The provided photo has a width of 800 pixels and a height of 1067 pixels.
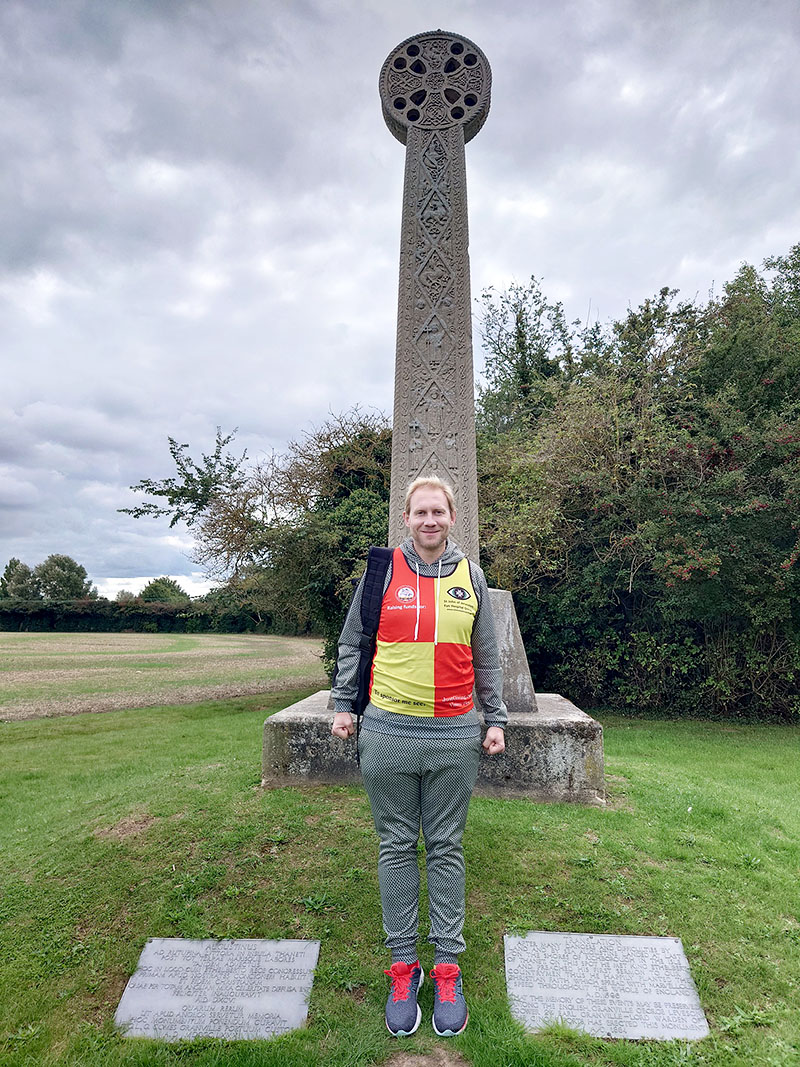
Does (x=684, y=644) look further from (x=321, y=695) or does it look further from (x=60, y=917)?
(x=60, y=917)

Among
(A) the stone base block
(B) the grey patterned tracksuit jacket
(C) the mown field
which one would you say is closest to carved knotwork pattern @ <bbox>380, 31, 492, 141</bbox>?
(A) the stone base block

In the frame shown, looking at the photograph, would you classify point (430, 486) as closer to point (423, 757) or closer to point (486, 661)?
point (486, 661)

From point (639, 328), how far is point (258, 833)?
11.8 meters

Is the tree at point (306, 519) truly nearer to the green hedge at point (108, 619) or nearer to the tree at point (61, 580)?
the green hedge at point (108, 619)

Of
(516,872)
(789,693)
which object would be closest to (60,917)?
(516,872)

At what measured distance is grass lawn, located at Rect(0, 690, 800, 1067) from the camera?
2.37 meters

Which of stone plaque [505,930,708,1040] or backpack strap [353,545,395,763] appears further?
backpack strap [353,545,395,763]

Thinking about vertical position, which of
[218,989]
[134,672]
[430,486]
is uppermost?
[430,486]

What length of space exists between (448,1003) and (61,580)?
59177 mm

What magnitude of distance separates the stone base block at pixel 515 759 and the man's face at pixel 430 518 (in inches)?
85.0

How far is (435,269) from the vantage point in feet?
16.6

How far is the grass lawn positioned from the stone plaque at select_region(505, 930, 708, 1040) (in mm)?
69

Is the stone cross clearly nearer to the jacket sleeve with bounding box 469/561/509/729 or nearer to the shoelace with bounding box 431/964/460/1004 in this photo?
the jacket sleeve with bounding box 469/561/509/729

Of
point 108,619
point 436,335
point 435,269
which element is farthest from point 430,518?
point 108,619
